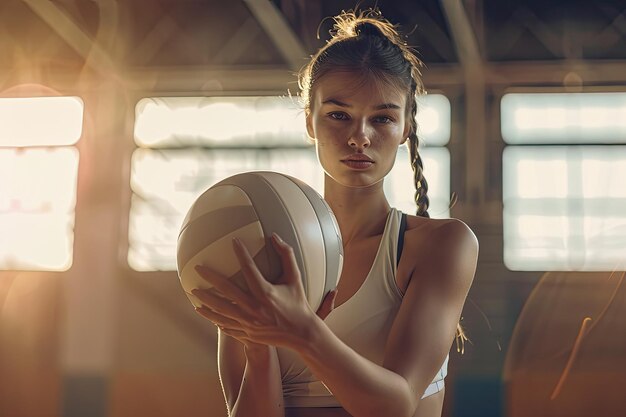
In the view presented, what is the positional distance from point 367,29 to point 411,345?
1.78 feet

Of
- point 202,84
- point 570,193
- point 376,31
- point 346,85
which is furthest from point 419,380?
point 202,84

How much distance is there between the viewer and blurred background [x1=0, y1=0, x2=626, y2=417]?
5.39 meters

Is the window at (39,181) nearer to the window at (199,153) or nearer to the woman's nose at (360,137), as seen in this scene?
the window at (199,153)

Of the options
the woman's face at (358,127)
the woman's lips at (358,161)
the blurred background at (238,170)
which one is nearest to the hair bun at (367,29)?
the woman's face at (358,127)

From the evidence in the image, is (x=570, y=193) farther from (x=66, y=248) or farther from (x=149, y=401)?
(x=66, y=248)

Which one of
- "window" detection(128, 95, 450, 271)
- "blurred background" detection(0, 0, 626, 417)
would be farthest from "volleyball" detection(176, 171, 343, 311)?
"window" detection(128, 95, 450, 271)

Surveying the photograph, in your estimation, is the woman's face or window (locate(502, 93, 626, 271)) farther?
window (locate(502, 93, 626, 271))

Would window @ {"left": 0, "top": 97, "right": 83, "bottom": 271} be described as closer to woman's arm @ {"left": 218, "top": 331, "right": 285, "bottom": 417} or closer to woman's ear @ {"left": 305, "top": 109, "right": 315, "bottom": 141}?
woman's ear @ {"left": 305, "top": 109, "right": 315, "bottom": 141}

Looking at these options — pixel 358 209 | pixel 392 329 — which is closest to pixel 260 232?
pixel 392 329

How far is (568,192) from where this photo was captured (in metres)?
5.48

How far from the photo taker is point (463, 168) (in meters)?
5.58

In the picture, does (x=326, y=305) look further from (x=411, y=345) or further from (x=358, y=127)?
(x=358, y=127)

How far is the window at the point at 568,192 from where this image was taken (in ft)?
17.9

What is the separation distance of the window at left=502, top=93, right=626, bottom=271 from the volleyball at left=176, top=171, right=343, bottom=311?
4659 millimetres
